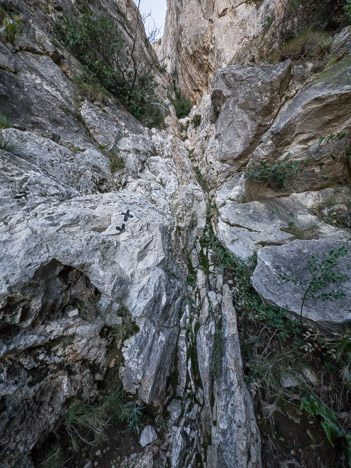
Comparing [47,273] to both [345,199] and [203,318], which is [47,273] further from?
[345,199]

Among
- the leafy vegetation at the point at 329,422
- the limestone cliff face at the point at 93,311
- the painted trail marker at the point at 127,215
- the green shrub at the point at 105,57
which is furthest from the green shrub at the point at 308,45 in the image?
the leafy vegetation at the point at 329,422

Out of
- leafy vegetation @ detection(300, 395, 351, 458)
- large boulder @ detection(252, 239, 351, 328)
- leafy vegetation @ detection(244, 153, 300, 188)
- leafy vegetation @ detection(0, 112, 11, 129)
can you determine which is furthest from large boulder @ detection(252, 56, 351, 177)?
leafy vegetation @ detection(0, 112, 11, 129)

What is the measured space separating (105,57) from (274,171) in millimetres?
6799

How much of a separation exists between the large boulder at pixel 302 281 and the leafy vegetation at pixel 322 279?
0.04 ft

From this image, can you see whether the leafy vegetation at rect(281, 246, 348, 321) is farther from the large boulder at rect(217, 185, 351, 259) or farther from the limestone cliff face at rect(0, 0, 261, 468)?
the limestone cliff face at rect(0, 0, 261, 468)

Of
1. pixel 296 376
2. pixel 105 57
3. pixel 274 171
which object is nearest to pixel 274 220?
pixel 274 171

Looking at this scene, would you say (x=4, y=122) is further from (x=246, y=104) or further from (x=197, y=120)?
(x=197, y=120)

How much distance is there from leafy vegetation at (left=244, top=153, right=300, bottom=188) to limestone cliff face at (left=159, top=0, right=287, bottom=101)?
14.6ft

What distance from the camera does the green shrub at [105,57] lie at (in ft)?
17.4

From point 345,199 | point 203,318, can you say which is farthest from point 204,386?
point 345,199

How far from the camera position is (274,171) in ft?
12.4

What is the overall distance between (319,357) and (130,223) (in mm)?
3540

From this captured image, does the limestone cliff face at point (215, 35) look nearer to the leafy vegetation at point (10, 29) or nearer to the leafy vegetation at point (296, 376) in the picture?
the leafy vegetation at point (10, 29)

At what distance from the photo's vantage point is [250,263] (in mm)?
3178
